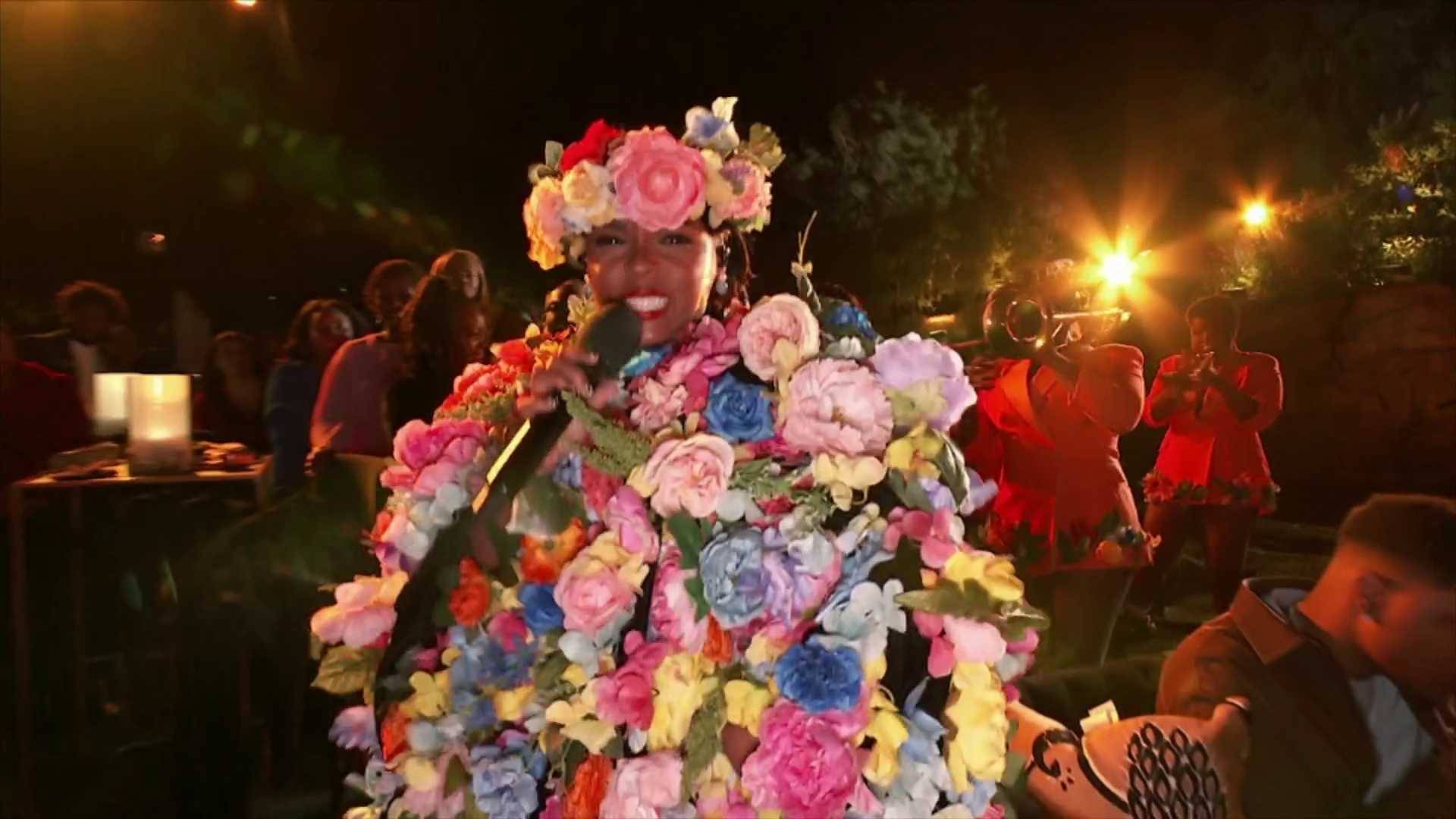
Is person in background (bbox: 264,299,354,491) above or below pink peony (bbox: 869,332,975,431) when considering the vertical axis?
below

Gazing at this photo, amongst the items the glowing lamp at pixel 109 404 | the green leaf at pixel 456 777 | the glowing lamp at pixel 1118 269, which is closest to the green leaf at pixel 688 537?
the green leaf at pixel 456 777

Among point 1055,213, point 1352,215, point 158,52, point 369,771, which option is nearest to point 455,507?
point 369,771

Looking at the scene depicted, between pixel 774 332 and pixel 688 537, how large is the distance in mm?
353

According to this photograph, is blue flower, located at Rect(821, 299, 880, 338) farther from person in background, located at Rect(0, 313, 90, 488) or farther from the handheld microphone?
person in background, located at Rect(0, 313, 90, 488)

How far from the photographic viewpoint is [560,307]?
2.80m

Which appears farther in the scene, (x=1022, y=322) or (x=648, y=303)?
(x=1022, y=322)

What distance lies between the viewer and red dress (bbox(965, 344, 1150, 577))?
11.9 ft

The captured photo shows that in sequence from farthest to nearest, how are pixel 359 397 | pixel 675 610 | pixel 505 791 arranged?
1. pixel 359 397
2. pixel 505 791
3. pixel 675 610

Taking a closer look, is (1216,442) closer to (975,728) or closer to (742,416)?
(975,728)

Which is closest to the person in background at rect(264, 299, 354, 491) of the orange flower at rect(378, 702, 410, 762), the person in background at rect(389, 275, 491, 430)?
the person in background at rect(389, 275, 491, 430)

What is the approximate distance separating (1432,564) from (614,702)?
1877 mm

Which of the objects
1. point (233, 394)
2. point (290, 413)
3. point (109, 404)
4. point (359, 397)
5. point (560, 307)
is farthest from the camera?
point (233, 394)

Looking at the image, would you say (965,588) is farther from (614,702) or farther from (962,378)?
(614,702)

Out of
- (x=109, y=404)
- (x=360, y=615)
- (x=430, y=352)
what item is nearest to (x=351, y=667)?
(x=360, y=615)
